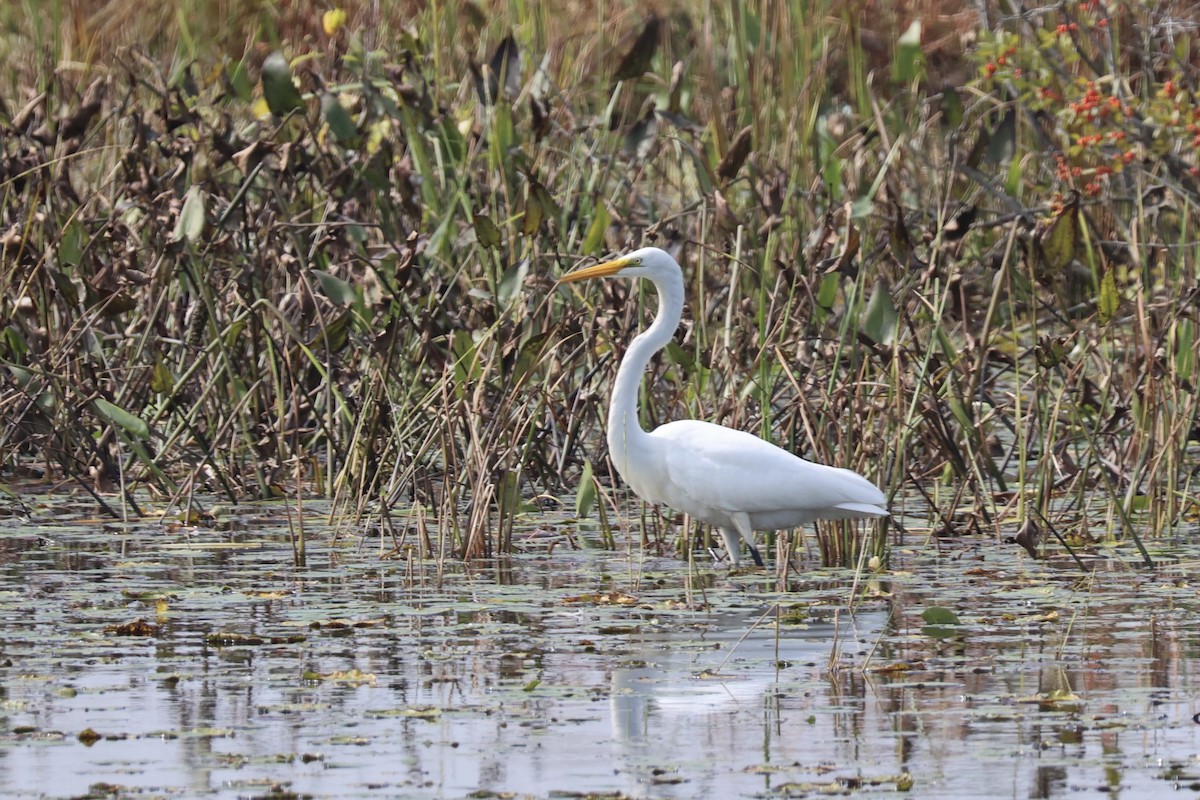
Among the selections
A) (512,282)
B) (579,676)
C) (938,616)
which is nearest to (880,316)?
(512,282)

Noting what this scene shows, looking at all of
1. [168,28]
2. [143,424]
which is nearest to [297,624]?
[143,424]

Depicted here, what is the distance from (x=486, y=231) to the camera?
7.50 metres

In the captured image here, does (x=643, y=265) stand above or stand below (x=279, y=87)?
below

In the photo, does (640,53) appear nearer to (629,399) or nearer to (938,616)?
(629,399)

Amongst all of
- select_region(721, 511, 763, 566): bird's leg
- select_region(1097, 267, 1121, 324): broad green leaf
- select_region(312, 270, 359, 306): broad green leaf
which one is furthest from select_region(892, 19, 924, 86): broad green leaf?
select_region(721, 511, 763, 566): bird's leg

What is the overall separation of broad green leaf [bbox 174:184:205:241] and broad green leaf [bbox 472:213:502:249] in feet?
3.11

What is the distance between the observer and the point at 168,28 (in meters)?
15.3

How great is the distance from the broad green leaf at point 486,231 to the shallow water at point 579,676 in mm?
1271

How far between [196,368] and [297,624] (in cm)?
258

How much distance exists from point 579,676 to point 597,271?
2.35 metres

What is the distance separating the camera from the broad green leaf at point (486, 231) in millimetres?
7402

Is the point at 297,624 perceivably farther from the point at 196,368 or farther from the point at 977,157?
the point at 977,157

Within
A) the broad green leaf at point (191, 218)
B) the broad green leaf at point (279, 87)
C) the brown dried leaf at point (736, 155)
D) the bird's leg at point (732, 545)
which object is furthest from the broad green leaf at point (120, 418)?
the brown dried leaf at point (736, 155)

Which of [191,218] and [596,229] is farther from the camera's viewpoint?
[596,229]
